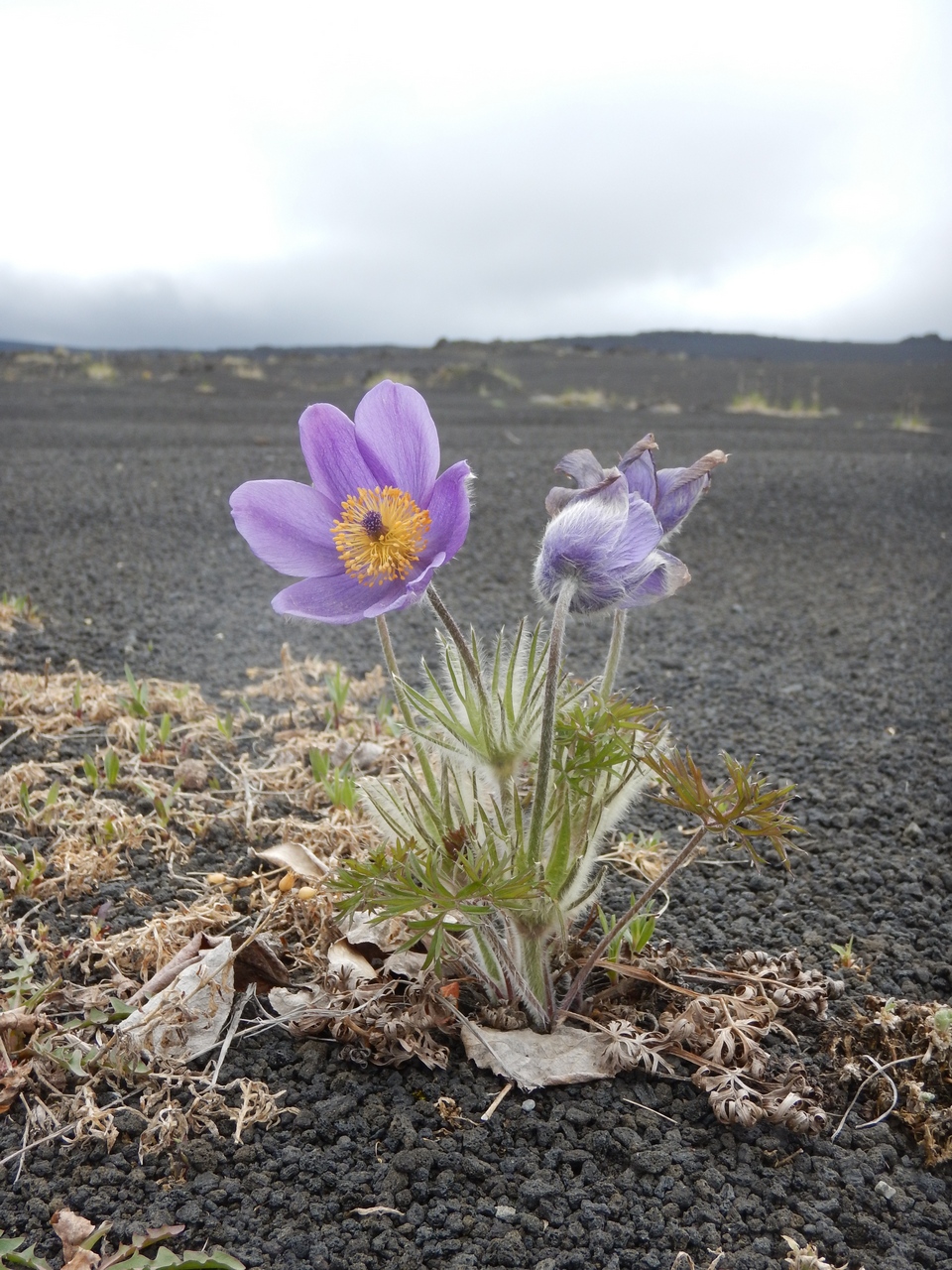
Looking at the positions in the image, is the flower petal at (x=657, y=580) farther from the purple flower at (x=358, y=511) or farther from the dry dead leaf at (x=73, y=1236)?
the dry dead leaf at (x=73, y=1236)

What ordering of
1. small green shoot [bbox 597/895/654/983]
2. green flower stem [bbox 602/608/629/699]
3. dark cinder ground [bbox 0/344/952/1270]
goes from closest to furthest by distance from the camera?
dark cinder ground [bbox 0/344/952/1270] → green flower stem [bbox 602/608/629/699] → small green shoot [bbox 597/895/654/983]

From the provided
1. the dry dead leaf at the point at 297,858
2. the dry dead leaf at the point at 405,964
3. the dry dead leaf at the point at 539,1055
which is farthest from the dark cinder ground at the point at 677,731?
the dry dead leaf at the point at 297,858

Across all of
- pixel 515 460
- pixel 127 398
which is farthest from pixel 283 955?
pixel 127 398

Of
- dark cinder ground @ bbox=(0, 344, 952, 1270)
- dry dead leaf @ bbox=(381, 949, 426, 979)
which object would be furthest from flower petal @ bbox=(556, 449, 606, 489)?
dark cinder ground @ bbox=(0, 344, 952, 1270)

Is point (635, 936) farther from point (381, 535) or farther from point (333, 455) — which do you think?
point (333, 455)

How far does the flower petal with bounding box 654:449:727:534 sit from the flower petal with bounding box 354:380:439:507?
378 millimetres

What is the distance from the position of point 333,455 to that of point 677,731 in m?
1.98

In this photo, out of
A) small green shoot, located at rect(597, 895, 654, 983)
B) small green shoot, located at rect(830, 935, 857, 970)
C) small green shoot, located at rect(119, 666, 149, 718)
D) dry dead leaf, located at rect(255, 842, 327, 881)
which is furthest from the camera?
small green shoot, located at rect(119, 666, 149, 718)

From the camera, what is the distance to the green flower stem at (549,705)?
1.38m

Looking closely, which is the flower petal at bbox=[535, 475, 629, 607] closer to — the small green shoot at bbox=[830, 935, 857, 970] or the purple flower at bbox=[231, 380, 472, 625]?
the purple flower at bbox=[231, 380, 472, 625]

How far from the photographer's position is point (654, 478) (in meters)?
1.61

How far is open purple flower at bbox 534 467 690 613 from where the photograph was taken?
4.56ft

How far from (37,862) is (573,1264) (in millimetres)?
1412

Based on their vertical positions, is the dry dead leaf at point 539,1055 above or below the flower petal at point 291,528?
below
